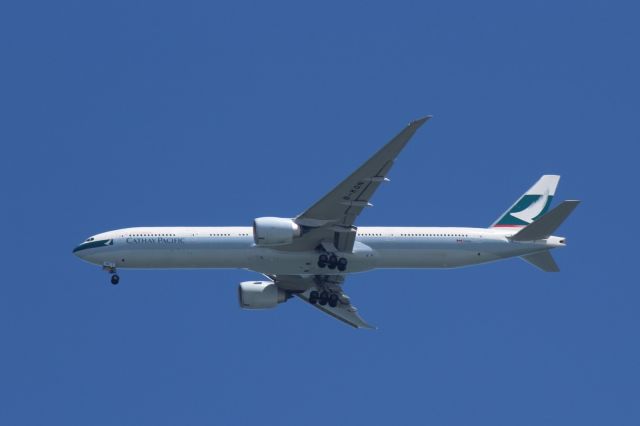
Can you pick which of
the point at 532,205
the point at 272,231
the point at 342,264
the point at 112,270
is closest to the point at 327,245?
the point at 342,264

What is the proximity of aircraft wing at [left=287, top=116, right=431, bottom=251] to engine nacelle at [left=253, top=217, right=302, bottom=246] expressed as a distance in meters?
1.19

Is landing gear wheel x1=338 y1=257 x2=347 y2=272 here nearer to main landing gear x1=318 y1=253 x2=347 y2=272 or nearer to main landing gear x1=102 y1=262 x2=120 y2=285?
main landing gear x1=318 y1=253 x2=347 y2=272

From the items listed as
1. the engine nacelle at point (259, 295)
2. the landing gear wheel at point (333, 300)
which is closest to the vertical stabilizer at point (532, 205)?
the landing gear wheel at point (333, 300)

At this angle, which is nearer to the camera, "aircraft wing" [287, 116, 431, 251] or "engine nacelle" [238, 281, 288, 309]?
"aircraft wing" [287, 116, 431, 251]

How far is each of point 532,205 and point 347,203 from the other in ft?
54.0

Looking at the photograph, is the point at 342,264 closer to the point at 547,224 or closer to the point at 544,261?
the point at 547,224

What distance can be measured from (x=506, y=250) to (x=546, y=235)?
2.49m

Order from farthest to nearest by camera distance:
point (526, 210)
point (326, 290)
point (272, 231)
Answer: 1. point (526, 210)
2. point (326, 290)
3. point (272, 231)

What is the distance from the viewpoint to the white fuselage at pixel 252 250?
7031cm

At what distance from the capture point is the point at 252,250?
70250 mm

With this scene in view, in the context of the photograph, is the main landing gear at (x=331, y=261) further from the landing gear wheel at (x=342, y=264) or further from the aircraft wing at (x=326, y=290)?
the aircraft wing at (x=326, y=290)

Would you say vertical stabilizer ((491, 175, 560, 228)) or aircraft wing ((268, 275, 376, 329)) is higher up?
vertical stabilizer ((491, 175, 560, 228))

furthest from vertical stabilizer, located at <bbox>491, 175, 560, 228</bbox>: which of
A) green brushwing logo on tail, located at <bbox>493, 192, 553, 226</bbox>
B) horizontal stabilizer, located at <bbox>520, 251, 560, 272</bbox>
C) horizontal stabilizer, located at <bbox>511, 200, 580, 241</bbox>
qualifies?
horizontal stabilizer, located at <bbox>511, 200, 580, 241</bbox>

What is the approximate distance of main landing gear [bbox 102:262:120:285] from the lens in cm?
7106
